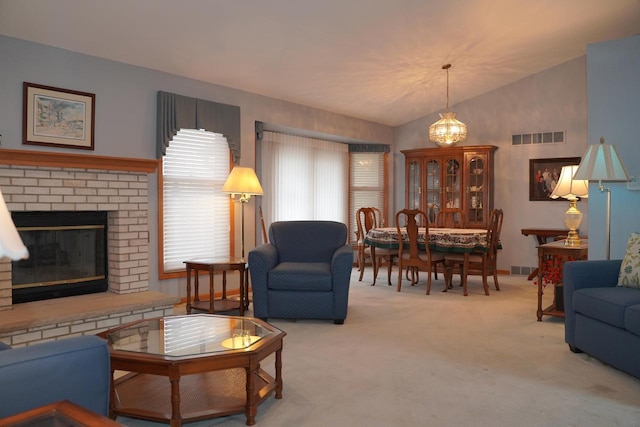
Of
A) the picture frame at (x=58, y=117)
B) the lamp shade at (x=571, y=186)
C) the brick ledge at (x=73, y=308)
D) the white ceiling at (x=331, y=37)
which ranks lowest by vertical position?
the brick ledge at (x=73, y=308)

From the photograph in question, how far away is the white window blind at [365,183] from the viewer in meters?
8.28

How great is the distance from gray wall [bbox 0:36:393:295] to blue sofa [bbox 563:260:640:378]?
11.7 feet


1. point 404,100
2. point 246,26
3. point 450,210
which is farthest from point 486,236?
point 246,26

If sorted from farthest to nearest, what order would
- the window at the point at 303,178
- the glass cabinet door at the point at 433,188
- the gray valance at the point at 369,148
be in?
the gray valance at the point at 369,148 → the glass cabinet door at the point at 433,188 → the window at the point at 303,178

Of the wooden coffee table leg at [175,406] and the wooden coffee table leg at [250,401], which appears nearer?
the wooden coffee table leg at [175,406]

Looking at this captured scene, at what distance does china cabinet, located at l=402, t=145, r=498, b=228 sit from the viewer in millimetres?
7414

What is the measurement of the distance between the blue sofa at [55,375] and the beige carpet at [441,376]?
0.78 m

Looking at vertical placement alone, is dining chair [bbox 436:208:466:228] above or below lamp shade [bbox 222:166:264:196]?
below

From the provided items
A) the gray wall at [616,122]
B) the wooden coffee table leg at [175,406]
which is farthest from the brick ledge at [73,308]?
the gray wall at [616,122]

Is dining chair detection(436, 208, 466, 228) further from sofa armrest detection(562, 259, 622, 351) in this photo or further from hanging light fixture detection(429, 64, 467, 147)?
sofa armrest detection(562, 259, 622, 351)

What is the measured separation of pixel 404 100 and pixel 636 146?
3.58 m

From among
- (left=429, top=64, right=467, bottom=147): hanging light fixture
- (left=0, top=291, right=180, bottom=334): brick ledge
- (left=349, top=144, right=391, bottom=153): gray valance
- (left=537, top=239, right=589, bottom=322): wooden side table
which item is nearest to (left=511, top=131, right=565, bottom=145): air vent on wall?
(left=429, top=64, right=467, bottom=147): hanging light fixture

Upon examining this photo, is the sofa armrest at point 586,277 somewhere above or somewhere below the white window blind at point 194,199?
below

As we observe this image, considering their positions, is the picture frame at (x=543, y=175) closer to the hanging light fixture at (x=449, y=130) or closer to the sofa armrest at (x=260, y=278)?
the hanging light fixture at (x=449, y=130)
